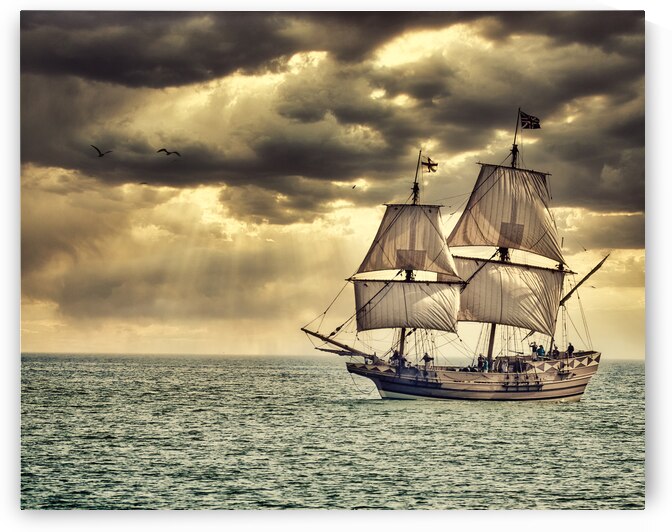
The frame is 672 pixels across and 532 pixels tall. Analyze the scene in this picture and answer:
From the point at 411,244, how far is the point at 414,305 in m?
2.88

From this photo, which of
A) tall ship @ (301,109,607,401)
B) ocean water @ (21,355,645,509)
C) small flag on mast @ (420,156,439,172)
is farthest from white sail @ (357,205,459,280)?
ocean water @ (21,355,645,509)

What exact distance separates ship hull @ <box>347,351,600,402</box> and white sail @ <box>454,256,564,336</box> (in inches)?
52.3

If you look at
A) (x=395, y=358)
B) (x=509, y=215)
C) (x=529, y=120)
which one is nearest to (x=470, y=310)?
(x=395, y=358)

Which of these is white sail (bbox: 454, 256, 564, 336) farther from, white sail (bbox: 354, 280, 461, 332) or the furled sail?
the furled sail

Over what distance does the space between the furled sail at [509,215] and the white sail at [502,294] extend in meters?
1.49

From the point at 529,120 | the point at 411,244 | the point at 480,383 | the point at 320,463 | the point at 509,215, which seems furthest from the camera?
the point at 480,383

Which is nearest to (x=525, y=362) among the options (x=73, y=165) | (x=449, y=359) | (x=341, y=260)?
(x=449, y=359)

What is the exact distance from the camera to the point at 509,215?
24016mm

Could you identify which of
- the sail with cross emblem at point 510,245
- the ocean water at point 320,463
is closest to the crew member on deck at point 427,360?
the sail with cross emblem at point 510,245

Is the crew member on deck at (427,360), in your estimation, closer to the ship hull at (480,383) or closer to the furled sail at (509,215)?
the ship hull at (480,383)

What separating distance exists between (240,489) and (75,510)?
228 cm

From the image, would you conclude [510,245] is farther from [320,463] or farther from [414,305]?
[320,463]

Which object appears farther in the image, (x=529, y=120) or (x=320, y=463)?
(x=529, y=120)

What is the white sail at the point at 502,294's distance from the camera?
2552cm
